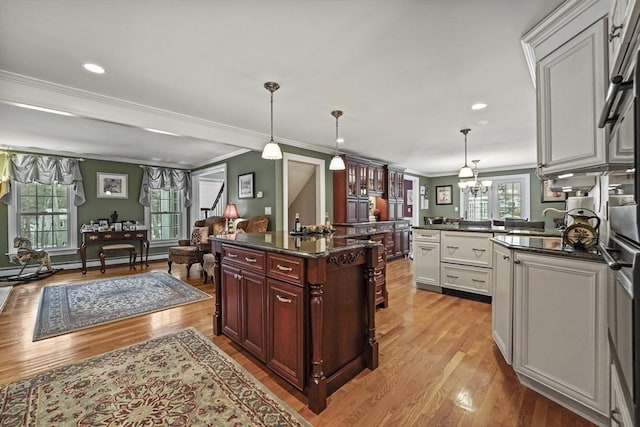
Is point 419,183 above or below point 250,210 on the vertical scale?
above

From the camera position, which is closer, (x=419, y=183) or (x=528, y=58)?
(x=528, y=58)

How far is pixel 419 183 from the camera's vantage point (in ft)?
30.5

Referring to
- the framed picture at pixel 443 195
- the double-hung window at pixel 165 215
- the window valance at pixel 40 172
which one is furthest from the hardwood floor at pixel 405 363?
the framed picture at pixel 443 195

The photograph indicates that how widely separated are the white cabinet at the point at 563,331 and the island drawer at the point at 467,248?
161 cm

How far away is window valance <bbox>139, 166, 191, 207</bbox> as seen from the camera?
252 inches

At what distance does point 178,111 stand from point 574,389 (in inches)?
170

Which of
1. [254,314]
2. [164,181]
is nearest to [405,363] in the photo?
[254,314]

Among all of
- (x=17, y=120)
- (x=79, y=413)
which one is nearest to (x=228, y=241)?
(x=79, y=413)

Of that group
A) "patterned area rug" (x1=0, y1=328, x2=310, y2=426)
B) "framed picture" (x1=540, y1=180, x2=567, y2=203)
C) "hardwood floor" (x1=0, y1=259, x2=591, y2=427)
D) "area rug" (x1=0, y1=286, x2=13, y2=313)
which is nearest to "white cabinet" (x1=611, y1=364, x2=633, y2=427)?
"hardwood floor" (x1=0, y1=259, x2=591, y2=427)

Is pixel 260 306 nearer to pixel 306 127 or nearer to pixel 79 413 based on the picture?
pixel 79 413

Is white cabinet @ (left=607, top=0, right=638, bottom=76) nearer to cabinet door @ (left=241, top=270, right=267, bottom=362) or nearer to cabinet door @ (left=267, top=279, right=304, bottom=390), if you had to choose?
cabinet door @ (left=267, top=279, right=304, bottom=390)

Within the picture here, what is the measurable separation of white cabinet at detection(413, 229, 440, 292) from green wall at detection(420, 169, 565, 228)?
5673mm

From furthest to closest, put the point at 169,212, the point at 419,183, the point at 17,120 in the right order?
the point at 419,183 → the point at 169,212 → the point at 17,120

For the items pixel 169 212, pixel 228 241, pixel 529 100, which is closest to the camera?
pixel 228 241
